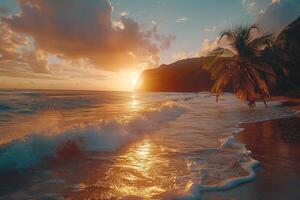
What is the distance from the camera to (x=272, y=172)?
5988 mm

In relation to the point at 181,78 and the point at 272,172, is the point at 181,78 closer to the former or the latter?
the point at 181,78

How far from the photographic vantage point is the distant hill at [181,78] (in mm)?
145625

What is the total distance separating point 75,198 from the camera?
15.9 feet

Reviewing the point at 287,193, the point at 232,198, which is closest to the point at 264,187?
the point at 287,193

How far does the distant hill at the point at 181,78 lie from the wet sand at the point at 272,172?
129 meters

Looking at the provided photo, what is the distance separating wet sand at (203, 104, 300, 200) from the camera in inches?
187

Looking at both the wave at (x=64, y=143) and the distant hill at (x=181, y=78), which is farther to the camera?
the distant hill at (x=181, y=78)

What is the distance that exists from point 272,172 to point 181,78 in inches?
6259

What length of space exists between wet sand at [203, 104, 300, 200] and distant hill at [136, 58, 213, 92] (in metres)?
129

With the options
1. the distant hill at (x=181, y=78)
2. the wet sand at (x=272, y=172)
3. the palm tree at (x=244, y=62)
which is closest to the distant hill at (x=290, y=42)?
the palm tree at (x=244, y=62)

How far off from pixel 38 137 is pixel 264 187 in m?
7.50

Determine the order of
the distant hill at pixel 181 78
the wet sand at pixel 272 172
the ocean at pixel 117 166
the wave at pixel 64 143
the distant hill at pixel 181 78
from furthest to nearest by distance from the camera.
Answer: the distant hill at pixel 181 78, the distant hill at pixel 181 78, the wave at pixel 64 143, the ocean at pixel 117 166, the wet sand at pixel 272 172

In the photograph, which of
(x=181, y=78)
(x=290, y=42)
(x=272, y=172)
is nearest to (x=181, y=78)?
(x=181, y=78)

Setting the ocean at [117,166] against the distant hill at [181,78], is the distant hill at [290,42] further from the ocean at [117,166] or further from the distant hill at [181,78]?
the distant hill at [181,78]
